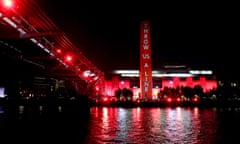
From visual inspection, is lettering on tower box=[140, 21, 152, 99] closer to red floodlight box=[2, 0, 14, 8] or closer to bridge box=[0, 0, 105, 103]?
bridge box=[0, 0, 105, 103]

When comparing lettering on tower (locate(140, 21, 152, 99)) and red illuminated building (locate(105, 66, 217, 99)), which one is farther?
red illuminated building (locate(105, 66, 217, 99))

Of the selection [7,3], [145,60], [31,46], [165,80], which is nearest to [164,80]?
[165,80]

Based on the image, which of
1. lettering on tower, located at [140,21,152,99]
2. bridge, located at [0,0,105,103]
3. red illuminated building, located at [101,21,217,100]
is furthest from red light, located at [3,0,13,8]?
red illuminated building, located at [101,21,217,100]

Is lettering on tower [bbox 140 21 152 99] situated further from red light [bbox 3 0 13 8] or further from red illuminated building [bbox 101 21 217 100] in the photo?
red light [bbox 3 0 13 8]

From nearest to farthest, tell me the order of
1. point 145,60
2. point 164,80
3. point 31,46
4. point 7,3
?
point 7,3, point 31,46, point 145,60, point 164,80

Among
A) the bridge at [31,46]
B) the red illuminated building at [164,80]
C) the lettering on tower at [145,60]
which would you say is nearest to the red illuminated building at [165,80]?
the red illuminated building at [164,80]

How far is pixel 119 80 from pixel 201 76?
1027 inches

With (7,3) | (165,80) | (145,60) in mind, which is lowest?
(7,3)

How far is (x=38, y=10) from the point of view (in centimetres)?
1431

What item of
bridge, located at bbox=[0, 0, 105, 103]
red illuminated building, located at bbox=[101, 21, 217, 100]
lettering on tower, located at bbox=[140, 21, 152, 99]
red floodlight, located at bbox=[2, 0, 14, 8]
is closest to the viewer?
red floodlight, located at bbox=[2, 0, 14, 8]

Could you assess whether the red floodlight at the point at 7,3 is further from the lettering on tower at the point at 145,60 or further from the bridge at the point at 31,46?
the lettering on tower at the point at 145,60

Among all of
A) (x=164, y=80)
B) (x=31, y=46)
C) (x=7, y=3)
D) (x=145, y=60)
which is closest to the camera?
(x=7, y=3)

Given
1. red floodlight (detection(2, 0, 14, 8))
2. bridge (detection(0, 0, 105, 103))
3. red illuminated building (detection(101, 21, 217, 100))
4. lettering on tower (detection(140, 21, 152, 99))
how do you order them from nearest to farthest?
red floodlight (detection(2, 0, 14, 8)) < bridge (detection(0, 0, 105, 103)) < lettering on tower (detection(140, 21, 152, 99)) < red illuminated building (detection(101, 21, 217, 100))

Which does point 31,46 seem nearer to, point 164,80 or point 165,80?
point 164,80
